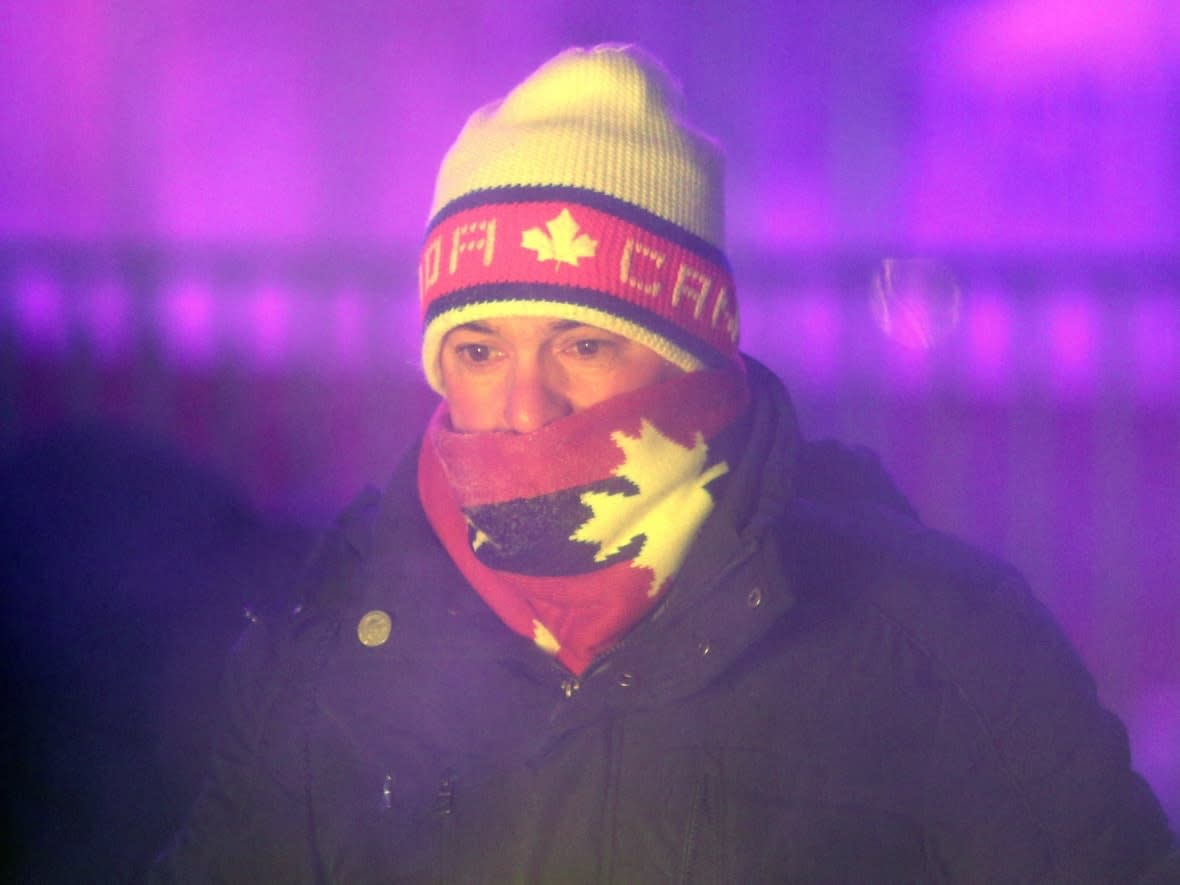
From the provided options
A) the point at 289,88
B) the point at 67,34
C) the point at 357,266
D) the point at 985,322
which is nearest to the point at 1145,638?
the point at 985,322

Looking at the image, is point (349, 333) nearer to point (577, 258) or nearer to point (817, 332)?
point (817, 332)

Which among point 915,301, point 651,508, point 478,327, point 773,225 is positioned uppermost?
point 773,225

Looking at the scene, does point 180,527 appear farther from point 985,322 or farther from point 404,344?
point 985,322

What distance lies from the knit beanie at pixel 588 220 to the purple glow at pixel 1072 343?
5.41ft

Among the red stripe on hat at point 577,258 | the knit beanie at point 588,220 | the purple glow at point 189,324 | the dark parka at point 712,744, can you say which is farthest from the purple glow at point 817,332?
the purple glow at point 189,324

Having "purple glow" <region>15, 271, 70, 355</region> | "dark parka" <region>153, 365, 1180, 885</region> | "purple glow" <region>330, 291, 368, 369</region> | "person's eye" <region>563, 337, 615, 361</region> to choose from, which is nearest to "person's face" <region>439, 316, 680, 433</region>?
"person's eye" <region>563, 337, 615, 361</region>

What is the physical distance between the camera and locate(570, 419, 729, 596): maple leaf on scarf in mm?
1186

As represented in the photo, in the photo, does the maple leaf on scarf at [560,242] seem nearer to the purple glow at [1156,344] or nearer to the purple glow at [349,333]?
the purple glow at [349,333]

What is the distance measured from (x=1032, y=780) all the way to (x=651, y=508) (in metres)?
0.62

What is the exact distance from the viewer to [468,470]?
4.01ft

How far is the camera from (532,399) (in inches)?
48.2

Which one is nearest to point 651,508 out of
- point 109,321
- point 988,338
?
point 988,338

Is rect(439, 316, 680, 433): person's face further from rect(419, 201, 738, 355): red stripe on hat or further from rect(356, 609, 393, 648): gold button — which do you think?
rect(356, 609, 393, 648): gold button

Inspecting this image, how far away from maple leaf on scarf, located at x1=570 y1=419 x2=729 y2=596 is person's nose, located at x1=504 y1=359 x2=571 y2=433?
0.11m
